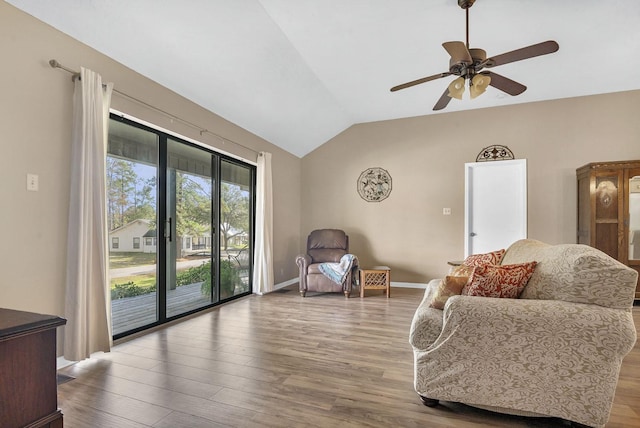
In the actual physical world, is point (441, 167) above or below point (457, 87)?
below

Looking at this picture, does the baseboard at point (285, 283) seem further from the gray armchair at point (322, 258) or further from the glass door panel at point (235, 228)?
the gray armchair at point (322, 258)

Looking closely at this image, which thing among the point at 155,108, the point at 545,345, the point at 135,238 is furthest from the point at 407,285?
the point at 155,108

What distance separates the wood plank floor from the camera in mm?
1717

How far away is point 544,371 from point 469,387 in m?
0.38

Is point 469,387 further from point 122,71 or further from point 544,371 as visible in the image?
point 122,71

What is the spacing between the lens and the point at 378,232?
568cm

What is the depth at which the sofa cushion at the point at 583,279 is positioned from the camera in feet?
5.15

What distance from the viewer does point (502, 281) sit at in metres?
1.90

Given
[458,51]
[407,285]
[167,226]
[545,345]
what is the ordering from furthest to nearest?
[407,285] < [167,226] < [458,51] < [545,345]

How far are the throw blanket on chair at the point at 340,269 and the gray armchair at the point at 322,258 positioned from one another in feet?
0.15

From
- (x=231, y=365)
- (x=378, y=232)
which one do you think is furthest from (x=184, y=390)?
(x=378, y=232)

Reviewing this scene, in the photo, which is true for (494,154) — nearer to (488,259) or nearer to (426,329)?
(488,259)

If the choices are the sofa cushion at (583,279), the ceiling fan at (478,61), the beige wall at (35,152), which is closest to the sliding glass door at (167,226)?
the beige wall at (35,152)

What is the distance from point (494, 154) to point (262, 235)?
3874 millimetres
